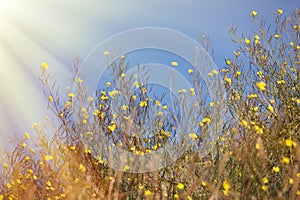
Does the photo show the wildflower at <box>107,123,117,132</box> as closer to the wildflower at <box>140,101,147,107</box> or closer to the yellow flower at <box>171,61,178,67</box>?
the wildflower at <box>140,101,147,107</box>

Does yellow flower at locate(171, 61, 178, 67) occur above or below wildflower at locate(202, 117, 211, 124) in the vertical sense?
above

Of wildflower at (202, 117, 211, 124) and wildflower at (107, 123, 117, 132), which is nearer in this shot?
wildflower at (202, 117, 211, 124)

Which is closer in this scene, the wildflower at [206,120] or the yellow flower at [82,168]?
the wildflower at [206,120]

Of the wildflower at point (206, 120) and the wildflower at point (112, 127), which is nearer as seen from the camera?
the wildflower at point (206, 120)

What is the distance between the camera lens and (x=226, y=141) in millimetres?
4168

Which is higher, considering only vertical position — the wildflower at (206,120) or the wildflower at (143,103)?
the wildflower at (143,103)

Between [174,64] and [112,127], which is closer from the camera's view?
[112,127]

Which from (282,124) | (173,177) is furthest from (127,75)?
(282,124)

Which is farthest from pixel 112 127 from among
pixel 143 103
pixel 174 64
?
pixel 174 64

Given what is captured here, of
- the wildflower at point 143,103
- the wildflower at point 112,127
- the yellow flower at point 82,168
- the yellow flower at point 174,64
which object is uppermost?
the yellow flower at point 174,64

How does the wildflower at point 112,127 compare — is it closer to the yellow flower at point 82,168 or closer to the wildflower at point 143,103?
the wildflower at point 143,103

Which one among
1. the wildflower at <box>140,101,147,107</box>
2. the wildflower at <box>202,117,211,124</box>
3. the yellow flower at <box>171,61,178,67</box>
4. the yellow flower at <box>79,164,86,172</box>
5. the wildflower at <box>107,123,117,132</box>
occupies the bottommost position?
the yellow flower at <box>79,164,86,172</box>

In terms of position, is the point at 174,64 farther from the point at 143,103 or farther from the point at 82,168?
the point at 82,168

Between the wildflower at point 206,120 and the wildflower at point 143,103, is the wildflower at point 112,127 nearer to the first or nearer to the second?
the wildflower at point 143,103
